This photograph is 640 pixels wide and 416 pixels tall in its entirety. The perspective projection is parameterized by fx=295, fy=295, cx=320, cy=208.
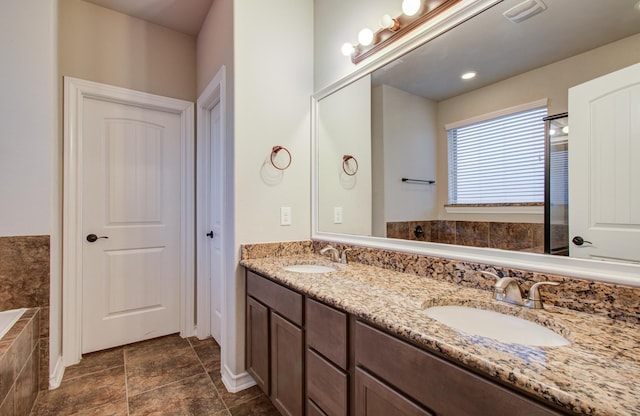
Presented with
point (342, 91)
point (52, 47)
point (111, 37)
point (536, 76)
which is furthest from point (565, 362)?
point (111, 37)

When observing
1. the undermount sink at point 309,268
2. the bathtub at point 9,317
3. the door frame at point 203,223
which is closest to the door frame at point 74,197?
the bathtub at point 9,317

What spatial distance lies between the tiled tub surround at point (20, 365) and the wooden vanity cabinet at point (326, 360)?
130 centimetres

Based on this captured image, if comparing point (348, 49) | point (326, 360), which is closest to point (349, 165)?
point (348, 49)

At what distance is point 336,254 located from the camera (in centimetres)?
184

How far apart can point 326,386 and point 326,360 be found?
0.10m

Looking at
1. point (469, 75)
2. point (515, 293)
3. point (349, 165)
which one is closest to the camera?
point (515, 293)

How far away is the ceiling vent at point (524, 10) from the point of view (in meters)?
1.07

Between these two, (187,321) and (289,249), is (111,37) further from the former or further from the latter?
(187,321)

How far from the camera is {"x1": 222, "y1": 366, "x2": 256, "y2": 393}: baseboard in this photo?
1.83 meters

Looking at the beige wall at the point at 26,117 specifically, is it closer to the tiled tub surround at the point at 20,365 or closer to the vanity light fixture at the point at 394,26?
the tiled tub surround at the point at 20,365

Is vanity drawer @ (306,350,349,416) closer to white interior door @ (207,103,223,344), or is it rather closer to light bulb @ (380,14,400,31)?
white interior door @ (207,103,223,344)

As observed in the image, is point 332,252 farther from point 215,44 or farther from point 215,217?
point 215,44

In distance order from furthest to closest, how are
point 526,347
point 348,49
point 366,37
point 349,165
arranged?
point 349,165 → point 348,49 → point 366,37 → point 526,347

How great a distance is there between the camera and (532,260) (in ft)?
3.46
